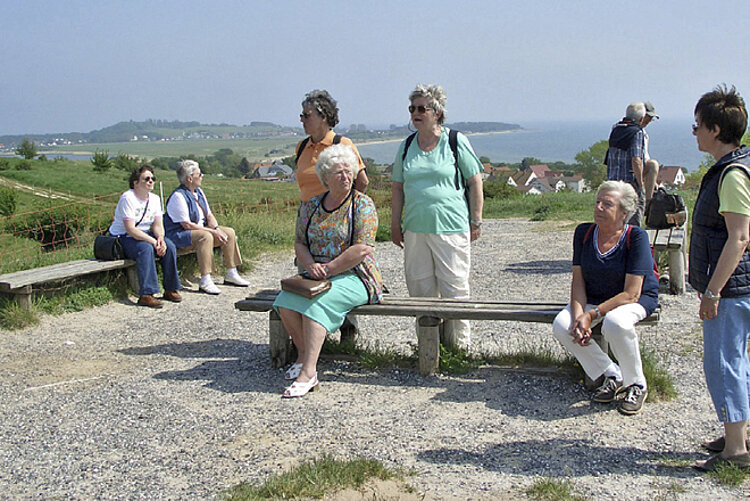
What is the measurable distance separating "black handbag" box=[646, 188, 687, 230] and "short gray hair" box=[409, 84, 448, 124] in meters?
3.52

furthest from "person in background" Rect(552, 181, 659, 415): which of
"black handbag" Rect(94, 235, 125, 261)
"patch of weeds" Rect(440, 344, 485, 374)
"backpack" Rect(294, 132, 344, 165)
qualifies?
"black handbag" Rect(94, 235, 125, 261)

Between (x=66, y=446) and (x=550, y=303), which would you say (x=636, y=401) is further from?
(x=66, y=446)

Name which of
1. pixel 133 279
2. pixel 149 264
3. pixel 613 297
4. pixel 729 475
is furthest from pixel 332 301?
pixel 133 279

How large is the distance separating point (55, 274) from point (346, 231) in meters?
3.76

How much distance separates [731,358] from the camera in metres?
3.47

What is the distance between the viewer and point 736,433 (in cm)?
348

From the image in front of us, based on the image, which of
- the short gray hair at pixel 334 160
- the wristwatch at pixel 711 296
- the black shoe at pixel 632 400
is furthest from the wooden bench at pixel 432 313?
the wristwatch at pixel 711 296

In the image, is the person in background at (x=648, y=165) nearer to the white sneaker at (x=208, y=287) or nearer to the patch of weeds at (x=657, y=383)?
the patch of weeds at (x=657, y=383)

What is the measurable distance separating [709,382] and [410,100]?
2783mm

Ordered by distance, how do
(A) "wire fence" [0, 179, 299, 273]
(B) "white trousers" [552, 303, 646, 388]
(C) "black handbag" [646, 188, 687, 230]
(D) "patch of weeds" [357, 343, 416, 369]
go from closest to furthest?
(B) "white trousers" [552, 303, 646, 388], (D) "patch of weeds" [357, 343, 416, 369], (C) "black handbag" [646, 188, 687, 230], (A) "wire fence" [0, 179, 299, 273]

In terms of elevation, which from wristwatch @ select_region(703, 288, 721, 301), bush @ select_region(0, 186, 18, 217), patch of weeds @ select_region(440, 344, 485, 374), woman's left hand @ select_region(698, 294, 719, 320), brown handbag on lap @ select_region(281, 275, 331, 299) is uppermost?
wristwatch @ select_region(703, 288, 721, 301)

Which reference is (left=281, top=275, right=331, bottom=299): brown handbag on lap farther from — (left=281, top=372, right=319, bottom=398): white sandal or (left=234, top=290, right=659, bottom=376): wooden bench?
(left=281, top=372, right=319, bottom=398): white sandal

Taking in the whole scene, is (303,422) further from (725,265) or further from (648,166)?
(648,166)

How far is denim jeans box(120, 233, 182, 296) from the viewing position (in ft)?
25.2
